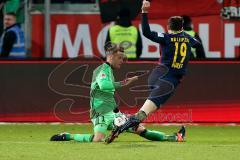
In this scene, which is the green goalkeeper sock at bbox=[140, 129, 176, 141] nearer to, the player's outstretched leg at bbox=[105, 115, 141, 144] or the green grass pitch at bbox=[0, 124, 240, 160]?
the green grass pitch at bbox=[0, 124, 240, 160]

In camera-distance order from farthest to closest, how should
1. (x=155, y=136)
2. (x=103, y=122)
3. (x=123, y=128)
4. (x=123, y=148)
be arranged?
(x=155, y=136), (x=103, y=122), (x=123, y=128), (x=123, y=148)

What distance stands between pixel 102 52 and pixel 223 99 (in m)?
2.93

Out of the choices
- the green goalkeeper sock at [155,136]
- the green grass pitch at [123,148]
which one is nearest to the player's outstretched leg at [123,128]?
the green grass pitch at [123,148]

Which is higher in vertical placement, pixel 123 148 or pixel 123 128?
pixel 123 128

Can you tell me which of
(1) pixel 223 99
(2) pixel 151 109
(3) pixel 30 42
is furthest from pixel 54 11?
(2) pixel 151 109

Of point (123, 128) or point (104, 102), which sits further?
point (104, 102)

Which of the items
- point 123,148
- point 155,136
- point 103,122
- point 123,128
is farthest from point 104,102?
point 123,148

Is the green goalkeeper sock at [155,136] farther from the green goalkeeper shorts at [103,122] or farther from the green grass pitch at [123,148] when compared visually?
the green goalkeeper shorts at [103,122]

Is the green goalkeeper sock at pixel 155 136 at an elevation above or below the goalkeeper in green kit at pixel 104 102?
below

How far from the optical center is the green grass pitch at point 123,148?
10281 millimetres

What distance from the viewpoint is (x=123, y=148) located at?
1122cm

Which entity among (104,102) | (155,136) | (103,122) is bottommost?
(155,136)

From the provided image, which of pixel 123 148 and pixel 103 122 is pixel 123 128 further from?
pixel 103 122

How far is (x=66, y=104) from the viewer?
16.1 metres
